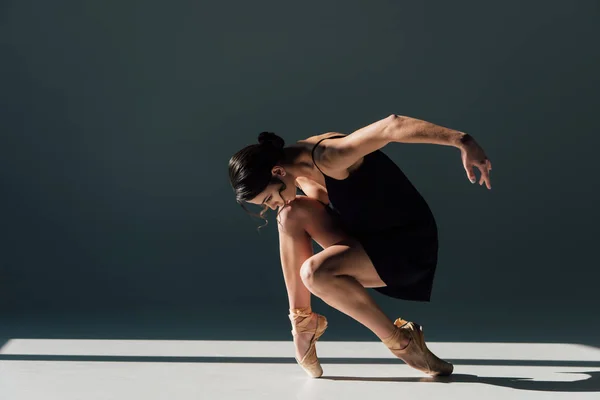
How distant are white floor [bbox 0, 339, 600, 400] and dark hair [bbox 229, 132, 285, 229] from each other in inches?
24.6

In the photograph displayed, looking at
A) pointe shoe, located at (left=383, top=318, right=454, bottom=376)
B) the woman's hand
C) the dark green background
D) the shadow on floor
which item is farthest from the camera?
the dark green background

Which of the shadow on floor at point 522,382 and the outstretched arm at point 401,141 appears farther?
the shadow on floor at point 522,382

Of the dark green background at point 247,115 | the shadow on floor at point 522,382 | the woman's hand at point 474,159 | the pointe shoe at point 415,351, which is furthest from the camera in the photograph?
the dark green background at point 247,115

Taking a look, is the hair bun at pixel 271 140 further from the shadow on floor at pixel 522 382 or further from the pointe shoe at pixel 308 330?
the shadow on floor at pixel 522 382

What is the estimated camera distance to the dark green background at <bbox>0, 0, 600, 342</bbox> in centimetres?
625

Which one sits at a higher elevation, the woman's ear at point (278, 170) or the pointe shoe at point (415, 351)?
the woman's ear at point (278, 170)

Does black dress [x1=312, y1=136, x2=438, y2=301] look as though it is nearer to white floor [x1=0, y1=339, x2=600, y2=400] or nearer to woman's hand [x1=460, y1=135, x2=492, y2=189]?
white floor [x1=0, y1=339, x2=600, y2=400]

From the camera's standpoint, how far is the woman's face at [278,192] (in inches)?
125

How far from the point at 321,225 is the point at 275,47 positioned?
11.2 ft

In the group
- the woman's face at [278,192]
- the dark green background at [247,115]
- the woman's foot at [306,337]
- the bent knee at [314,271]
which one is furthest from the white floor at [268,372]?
the dark green background at [247,115]

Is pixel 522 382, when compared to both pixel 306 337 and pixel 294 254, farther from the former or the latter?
pixel 294 254

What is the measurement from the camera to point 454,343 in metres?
4.18

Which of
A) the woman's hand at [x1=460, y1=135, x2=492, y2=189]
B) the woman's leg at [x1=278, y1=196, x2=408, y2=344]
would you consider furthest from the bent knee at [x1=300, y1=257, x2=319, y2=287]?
the woman's hand at [x1=460, y1=135, x2=492, y2=189]

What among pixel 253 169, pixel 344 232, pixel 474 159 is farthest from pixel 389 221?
pixel 474 159
